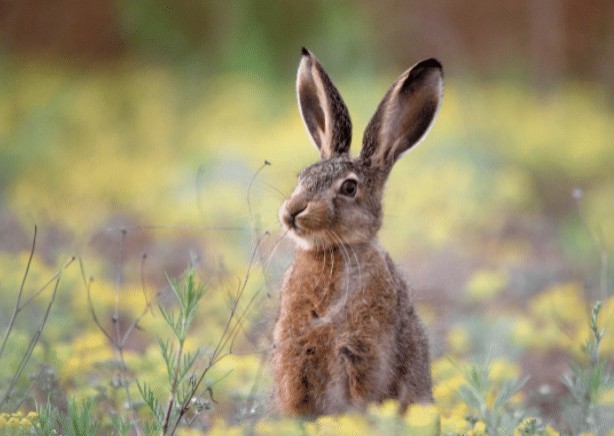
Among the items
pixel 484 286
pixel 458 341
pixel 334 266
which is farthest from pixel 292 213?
pixel 484 286

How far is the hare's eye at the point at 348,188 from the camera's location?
3.80 meters

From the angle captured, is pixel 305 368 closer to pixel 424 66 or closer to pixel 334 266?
pixel 334 266

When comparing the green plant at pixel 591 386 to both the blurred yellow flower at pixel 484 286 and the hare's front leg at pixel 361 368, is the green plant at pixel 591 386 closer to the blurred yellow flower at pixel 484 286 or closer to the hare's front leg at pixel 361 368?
the hare's front leg at pixel 361 368

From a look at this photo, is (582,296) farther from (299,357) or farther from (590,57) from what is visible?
(590,57)

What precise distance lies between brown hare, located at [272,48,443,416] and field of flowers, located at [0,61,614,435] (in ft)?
0.48

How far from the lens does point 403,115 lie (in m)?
4.07

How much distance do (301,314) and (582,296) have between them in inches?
110

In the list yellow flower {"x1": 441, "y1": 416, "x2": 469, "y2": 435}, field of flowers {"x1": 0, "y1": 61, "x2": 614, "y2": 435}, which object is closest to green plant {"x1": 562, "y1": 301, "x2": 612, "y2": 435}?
field of flowers {"x1": 0, "y1": 61, "x2": 614, "y2": 435}

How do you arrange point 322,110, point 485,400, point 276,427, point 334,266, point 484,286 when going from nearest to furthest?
point 276,427 < point 485,400 < point 334,266 < point 322,110 < point 484,286

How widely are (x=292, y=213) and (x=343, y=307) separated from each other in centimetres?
38

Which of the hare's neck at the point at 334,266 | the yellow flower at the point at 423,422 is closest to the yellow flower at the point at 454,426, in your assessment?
the yellow flower at the point at 423,422

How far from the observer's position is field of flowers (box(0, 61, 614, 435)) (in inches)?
137

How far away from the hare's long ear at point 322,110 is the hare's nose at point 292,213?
1.44ft

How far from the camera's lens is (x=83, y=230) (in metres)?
6.98
